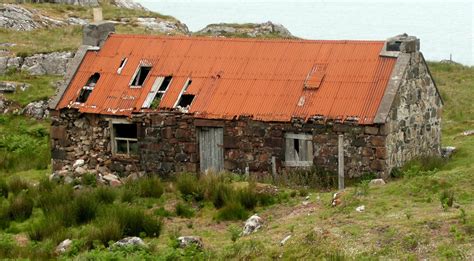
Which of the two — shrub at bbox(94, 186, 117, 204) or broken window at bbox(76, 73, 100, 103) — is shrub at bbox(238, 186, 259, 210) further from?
broken window at bbox(76, 73, 100, 103)

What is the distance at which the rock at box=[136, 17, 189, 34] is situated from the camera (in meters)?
43.9

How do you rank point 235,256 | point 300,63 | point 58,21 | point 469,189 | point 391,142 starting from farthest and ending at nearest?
point 58,21 → point 300,63 → point 391,142 → point 469,189 → point 235,256

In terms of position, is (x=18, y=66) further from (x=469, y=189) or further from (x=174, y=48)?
(x=469, y=189)

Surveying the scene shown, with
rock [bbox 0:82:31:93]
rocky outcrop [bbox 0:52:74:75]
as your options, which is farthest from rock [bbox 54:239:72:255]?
rocky outcrop [bbox 0:52:74:75]

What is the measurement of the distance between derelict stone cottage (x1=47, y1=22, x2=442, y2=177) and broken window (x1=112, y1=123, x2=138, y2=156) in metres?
0.03

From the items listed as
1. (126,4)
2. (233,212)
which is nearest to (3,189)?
(233,212)

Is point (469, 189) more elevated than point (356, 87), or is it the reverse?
point (356, 87)

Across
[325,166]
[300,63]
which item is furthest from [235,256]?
[300,63]

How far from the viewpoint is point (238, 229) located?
15.7 meters

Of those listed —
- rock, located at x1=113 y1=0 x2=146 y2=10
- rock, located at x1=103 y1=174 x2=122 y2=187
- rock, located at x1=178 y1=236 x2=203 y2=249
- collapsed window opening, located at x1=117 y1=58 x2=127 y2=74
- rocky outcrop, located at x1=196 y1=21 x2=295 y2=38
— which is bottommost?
rock, located at x1=178 y1=236 x2=203 y2=249

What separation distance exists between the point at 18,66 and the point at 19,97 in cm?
331

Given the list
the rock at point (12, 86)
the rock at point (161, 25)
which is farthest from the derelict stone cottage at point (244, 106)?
the rock at point (161, 25)

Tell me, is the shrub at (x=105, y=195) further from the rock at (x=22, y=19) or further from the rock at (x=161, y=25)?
the rock at (x=161, y=25)

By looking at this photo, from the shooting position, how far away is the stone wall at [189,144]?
19781mm
